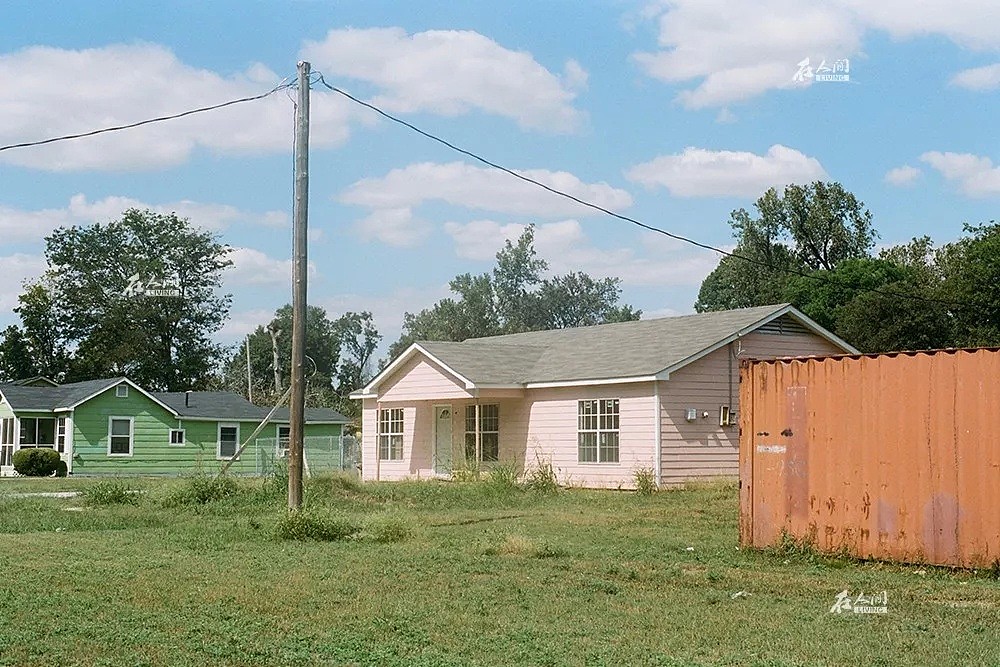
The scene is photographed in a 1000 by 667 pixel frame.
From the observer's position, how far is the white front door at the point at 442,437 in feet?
101

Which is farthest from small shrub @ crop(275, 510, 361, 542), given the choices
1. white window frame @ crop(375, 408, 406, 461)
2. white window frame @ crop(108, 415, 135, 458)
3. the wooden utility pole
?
white window frame @ crop(108, 415, 135, 458)

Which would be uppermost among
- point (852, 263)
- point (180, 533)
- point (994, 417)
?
point (852, 263)

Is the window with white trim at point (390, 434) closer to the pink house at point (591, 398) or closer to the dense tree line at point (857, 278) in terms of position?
the pink house at point (591, 398)

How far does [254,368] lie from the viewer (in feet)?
258

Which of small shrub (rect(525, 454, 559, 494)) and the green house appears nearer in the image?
small shrub (rect(525, 454, 559, 494))

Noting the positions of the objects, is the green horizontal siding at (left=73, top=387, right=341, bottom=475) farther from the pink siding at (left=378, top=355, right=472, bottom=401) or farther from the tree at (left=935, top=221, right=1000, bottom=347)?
the tree at (left=935, top=221, right=1000, bottom=347)

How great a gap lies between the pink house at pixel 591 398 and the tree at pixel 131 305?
1356 inches

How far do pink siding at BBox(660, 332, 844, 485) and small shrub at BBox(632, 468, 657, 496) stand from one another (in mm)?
300

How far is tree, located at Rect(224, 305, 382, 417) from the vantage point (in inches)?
3029

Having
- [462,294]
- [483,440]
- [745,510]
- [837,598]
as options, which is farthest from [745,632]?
[462,294]

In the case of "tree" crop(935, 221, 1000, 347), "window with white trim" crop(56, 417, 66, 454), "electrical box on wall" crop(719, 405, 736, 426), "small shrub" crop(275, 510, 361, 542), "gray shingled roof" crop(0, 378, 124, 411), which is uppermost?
"tree" crop(935, 221, 1000, 347)

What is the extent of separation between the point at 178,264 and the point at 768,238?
33148 mm

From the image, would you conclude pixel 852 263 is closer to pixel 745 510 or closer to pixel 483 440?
pixel 483 440

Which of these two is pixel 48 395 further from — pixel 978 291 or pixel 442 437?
pixel 978 291
